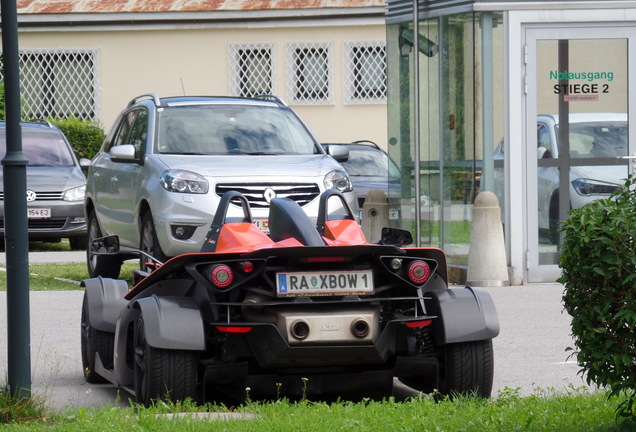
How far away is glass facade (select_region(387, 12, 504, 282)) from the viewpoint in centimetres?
1430

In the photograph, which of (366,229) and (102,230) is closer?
(102,230)

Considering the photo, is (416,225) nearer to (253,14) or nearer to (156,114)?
(156,114)

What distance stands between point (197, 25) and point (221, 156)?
57.0 ft

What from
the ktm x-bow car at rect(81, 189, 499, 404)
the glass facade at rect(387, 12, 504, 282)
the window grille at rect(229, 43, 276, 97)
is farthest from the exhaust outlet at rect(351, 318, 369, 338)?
the window grille at rect(229, 43, 276, 97)

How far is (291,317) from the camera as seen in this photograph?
21.9 feet

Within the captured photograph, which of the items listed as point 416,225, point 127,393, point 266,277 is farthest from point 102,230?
point 266,277

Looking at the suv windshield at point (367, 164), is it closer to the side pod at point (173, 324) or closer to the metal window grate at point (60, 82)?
the metal window grate at point (60, 82)

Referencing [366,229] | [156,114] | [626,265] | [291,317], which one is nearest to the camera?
[626,265]

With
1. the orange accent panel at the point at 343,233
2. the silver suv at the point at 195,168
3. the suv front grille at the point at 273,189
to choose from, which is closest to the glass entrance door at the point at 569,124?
the silver suv at the point at 195,168

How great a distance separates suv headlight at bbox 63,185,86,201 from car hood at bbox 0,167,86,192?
2.2 inches

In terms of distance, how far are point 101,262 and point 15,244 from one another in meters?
5.41

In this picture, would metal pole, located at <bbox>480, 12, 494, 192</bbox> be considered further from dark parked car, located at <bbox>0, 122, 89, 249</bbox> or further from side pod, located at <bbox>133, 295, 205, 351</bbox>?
side pod, located at <bbox>133, 295, 205, 351</bbox>

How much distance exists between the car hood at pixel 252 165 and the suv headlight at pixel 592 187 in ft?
9.24

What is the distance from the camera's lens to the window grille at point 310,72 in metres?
29.9
